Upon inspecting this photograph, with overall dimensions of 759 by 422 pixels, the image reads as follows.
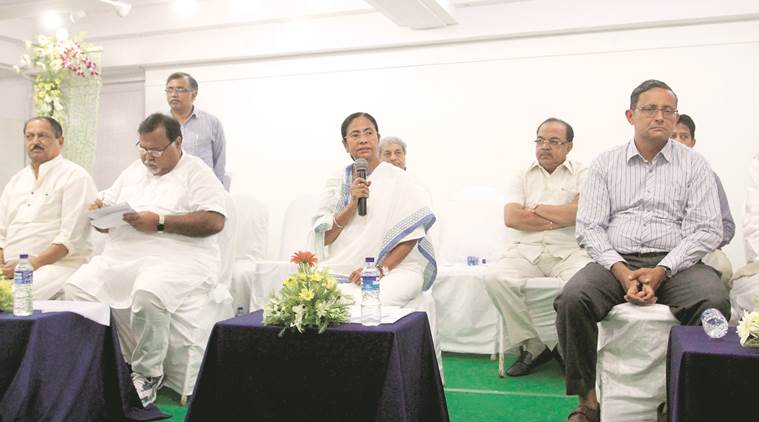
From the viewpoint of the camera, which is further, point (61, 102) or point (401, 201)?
point (61, 102)

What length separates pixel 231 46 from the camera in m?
6.95

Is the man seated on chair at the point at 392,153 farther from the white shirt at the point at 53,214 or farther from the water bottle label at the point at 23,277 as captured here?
the water bottle label at the point at 23,277

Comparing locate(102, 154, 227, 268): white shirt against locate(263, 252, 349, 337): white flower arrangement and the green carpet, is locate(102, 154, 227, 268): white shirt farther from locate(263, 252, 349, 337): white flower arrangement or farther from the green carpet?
locate(263, 252, 349, 337): white flower arrangement

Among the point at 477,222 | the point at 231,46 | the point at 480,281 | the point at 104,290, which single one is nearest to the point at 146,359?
the point at 104,290

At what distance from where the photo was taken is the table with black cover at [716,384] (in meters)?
2.14

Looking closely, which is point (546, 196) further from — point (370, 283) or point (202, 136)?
point (202, 136)

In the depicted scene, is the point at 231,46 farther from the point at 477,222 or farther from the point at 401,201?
the point at 401,201

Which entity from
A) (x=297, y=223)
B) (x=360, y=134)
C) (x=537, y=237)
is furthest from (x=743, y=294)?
(x=297, y=223)

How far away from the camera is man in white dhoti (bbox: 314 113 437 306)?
11.8 ft

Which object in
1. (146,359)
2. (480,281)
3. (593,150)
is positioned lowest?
(146,359)

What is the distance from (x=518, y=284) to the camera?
4215mm

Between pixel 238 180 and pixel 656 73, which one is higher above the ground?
pixel 656 73

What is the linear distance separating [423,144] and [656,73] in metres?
1.91

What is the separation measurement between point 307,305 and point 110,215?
172 cm
